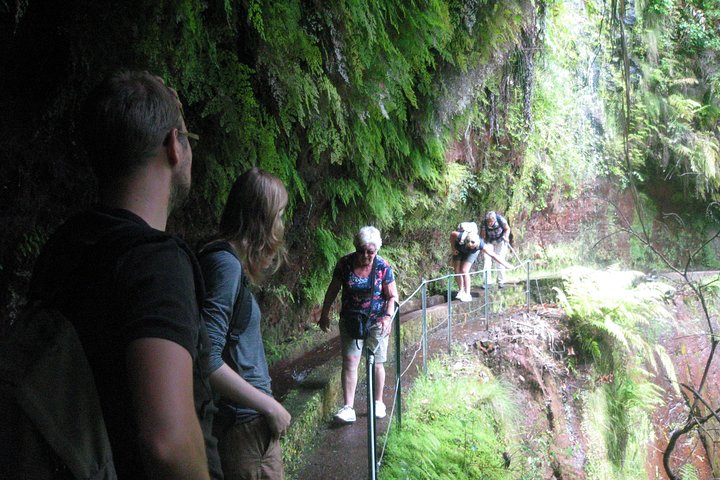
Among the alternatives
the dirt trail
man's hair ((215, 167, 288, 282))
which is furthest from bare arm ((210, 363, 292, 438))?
the dirt trail

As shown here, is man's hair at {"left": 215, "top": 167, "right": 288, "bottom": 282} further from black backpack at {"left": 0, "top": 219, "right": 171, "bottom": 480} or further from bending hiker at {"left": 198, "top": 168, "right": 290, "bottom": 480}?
black backpack at {"left": 0, "top": 219, "right": 171, "bottom": 480}

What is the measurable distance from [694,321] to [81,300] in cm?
1420

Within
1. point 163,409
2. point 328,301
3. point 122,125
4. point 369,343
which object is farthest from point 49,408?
point 369,343

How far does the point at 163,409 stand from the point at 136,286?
0.66 ft

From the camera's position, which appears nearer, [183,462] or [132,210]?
[183,462]

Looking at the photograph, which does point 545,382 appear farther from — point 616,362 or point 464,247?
point 464,247

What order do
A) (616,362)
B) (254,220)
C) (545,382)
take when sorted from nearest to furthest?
(254,220) < (545,382) < (616,362)

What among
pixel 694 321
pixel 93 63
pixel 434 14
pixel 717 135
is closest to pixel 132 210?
pixel 93 63

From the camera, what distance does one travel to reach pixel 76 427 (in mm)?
876

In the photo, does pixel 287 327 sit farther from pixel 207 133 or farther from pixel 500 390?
pixel 207 133

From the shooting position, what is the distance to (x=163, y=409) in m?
0.88

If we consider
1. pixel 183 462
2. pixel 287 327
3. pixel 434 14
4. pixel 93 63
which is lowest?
pixel 183 462

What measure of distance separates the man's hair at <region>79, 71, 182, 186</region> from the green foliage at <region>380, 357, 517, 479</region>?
3817 millimetres

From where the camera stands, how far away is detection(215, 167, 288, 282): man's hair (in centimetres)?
201
